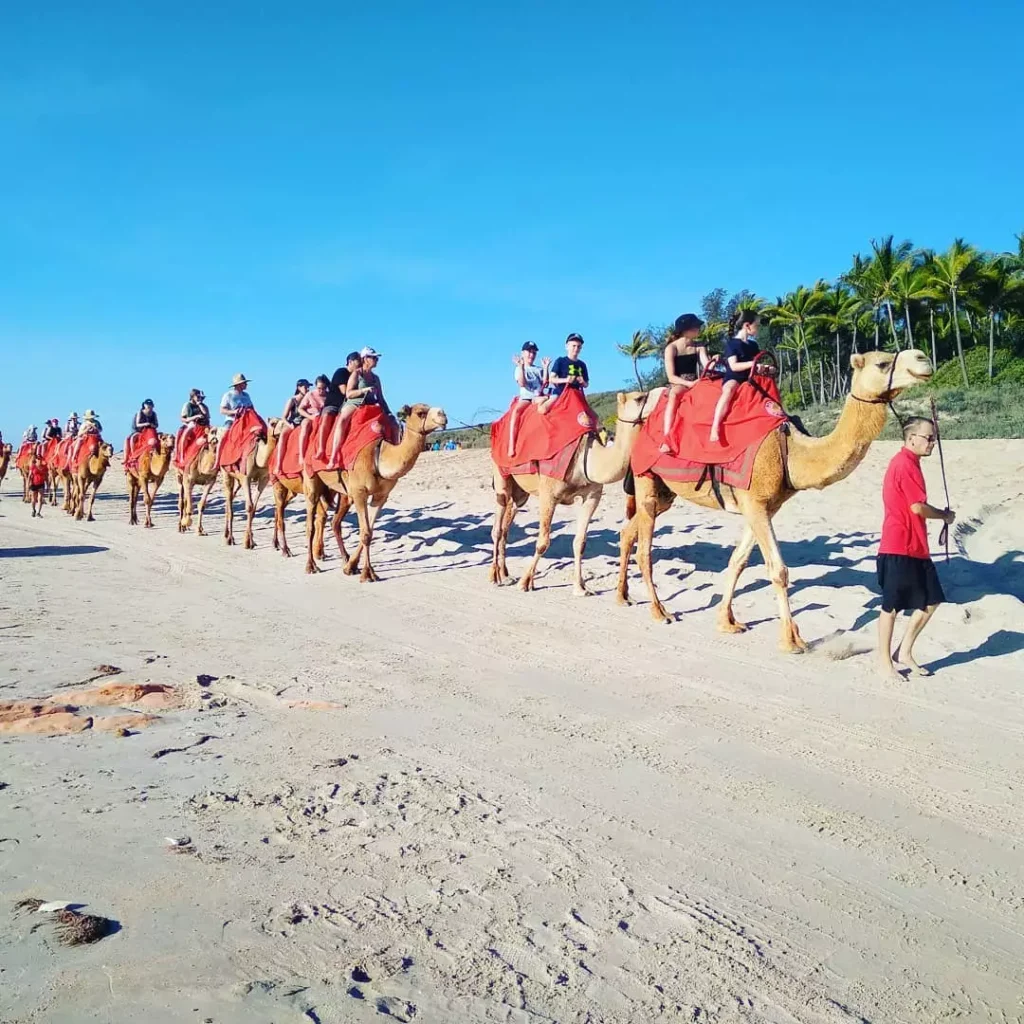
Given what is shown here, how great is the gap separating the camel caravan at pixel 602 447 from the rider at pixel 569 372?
19 mm

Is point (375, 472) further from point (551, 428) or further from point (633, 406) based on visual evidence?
point (633, 406)

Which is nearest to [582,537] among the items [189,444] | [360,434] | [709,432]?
[709,432]

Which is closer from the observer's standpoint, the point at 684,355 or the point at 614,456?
the point at 684,355

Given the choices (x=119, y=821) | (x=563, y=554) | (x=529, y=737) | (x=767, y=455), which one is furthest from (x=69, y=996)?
(x=563, y=554)

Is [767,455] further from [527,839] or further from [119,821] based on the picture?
[119,821]

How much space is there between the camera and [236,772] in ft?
16.3

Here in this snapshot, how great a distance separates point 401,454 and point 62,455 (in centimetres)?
1920

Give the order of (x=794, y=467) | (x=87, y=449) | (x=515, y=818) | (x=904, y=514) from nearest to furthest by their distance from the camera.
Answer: (x=515, y=818) < (x=904, y=514) < (x=794, y=467) < (x=87, y=449)

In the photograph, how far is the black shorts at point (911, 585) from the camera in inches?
283

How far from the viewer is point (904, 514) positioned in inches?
288

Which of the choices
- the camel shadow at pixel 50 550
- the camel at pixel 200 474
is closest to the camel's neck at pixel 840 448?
the camel shadow at pixel 50 550

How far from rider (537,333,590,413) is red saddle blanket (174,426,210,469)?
11.5 metres

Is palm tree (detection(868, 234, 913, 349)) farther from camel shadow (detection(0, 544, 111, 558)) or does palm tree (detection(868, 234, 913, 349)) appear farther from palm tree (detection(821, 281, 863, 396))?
camel shadow (detection(0, 544, 111, 558))

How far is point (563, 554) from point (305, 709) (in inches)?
341
